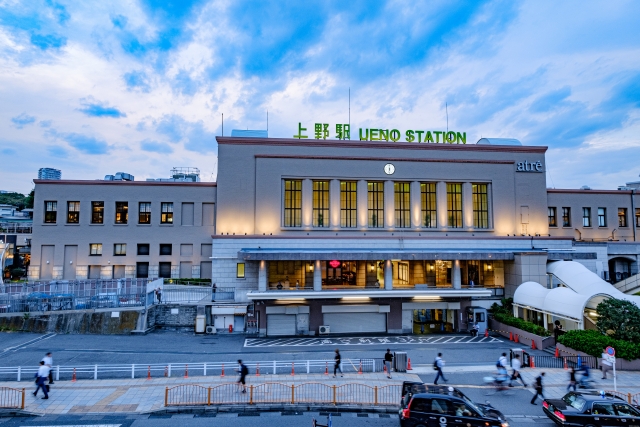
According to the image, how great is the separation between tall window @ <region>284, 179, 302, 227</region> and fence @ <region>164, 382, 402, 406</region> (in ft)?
74.3

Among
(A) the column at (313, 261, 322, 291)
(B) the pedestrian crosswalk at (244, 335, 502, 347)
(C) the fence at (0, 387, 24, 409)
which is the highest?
(A) the column at (313, 261, 322, 291)

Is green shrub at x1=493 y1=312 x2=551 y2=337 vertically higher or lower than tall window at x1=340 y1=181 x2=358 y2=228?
lower

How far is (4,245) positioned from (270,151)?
34.4 meters

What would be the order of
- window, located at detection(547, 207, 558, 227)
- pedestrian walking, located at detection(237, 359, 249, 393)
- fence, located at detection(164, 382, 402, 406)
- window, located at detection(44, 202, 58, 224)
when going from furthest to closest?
window, located at detection(547, 207, 558, 227) < window, located at detection(44, 202, 58, 224) < pedestrian walking, located at detection(237, 359, 249, 393) < fence, located at detection(164, 382, 402, 406)

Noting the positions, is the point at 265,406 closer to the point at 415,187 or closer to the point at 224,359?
the point at 224,359

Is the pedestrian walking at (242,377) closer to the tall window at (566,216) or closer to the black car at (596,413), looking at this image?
the black car at (596,413)

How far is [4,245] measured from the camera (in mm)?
45875

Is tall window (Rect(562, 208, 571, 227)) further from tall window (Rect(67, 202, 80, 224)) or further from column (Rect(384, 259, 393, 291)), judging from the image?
tall window (Rect(67, 202, 80, 224))

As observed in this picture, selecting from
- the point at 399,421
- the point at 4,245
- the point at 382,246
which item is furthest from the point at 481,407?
the point at 4,245

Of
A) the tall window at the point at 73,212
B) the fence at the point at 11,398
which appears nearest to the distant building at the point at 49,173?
the tall window at the point at 73,212

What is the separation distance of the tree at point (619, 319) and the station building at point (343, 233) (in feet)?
23.2

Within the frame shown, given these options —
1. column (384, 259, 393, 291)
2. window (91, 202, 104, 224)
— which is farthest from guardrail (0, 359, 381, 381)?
window (91, 202, 104, 224)

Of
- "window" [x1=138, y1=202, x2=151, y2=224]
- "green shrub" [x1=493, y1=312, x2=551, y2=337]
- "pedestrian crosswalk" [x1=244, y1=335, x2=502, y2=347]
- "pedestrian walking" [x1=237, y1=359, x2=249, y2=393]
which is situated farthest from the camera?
"window" [x1=138, y1=202, x2=151, y2=224]

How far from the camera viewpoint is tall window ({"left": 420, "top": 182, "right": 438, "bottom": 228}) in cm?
4177
